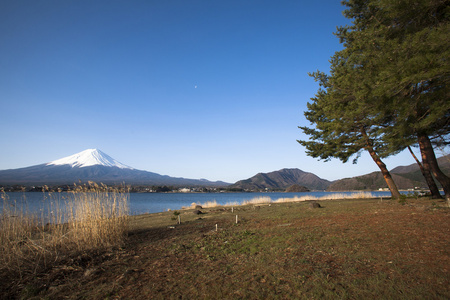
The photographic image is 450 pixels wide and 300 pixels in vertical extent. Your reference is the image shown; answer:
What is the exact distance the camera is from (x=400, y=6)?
23.1 ft

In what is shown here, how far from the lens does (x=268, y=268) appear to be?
4344 mm

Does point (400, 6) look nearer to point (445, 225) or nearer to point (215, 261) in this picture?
point (445, 225)

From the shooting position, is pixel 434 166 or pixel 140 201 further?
pixel 140 201

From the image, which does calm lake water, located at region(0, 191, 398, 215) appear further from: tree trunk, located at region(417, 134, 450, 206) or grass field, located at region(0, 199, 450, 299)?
tree trunk, located at region(417, 134, 450, 206)

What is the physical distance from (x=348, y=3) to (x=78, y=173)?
193887 millimetres

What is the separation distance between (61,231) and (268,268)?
218 inches

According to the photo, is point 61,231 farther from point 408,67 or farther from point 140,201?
point 140,201

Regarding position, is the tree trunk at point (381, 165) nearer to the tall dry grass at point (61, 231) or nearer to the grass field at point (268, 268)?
the grass field at point (268, 268)

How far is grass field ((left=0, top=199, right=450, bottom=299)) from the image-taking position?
3.44 m

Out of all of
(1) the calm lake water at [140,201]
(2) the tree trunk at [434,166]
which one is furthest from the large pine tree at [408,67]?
(1) the calm lake water at [140,201]

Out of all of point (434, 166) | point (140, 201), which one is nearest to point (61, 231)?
point (434, 166)

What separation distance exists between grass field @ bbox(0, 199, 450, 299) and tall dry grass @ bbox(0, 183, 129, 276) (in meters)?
0.38

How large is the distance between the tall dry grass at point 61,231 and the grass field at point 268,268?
38 centimetres

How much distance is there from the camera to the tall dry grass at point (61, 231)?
528 cm
